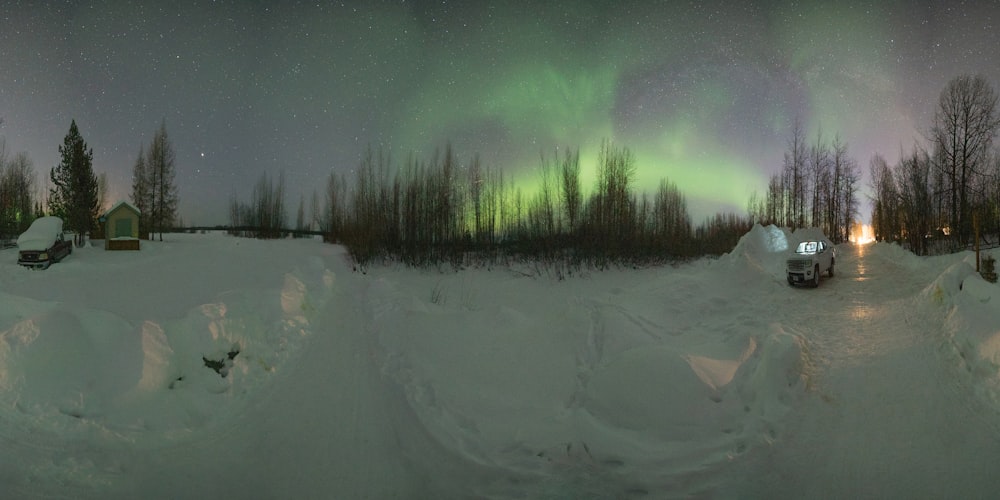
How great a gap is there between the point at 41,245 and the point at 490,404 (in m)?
18.8

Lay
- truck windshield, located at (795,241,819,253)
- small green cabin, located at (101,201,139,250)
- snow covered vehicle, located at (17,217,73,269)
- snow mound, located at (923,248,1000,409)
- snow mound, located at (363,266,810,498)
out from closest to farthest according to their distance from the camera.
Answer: snow mound, located at (363,266,810,498), snow mound, located at (923,248,1000,409), truck windshield, located at (795,241,819,253), snow covered vehicle, located at (17,217,73,269), small green cabin, located at (101,201,139,250)

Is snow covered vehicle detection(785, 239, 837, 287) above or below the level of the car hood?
below

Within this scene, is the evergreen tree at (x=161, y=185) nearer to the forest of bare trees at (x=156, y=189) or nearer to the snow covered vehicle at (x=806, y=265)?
the forest of bare trees at (x=156, y=189)

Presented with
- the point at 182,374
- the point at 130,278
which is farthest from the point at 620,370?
the point at 130,278

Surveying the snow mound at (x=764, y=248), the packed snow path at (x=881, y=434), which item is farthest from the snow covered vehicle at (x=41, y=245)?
the snow mound at (x=764, y=248)

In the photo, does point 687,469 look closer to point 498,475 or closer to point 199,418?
point 498,475

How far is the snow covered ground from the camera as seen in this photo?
3691 millimetres

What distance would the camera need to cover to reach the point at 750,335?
24.7ft

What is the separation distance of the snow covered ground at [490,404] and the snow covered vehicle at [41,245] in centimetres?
1106

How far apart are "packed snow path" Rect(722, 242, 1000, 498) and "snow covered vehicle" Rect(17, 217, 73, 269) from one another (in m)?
21.1

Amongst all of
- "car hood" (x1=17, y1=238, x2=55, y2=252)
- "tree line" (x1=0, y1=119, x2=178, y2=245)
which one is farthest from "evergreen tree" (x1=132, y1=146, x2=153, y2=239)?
"car hood" (x1=17, y1=238, x2=55, y2=252)

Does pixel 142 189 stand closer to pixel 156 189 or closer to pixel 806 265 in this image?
pixel 156 189

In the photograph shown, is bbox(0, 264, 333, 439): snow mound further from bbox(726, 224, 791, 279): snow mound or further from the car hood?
bbox(726, 224, 791, 279): snow mound

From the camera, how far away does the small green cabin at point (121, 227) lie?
817 inches
